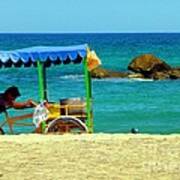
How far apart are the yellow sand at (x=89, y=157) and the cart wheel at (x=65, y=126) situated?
593 mm

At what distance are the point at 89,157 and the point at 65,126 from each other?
3.09 meters

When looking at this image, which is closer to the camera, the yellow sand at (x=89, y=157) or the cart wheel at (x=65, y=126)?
the yellow sand at (x=89, y=157)

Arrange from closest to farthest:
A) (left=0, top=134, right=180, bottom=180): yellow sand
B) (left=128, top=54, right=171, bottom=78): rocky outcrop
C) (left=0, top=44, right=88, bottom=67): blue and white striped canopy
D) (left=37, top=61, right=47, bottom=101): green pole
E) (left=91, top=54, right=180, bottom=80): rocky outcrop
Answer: (left=0, top=134, right=180, bottom=180): yellow sand
(left=0, top=44, right=88, bottom=67): blue and white striped canopy
(left=37, top=61, right=47, bottom=101): green pole
(left=91, top=54, right=180, bottom=80): rocky outcrop
(left=128, top=54, right=171, bottom=78): rocky outcrop

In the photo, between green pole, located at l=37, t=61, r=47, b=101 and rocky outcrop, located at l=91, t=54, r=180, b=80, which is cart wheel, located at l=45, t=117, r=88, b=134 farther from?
rocky outcrop, located at l=91, t=54, r=180, b=80

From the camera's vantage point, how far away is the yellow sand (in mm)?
9852

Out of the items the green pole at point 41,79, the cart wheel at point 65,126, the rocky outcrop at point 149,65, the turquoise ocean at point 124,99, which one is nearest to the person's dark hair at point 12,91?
the green pole at point 41,79

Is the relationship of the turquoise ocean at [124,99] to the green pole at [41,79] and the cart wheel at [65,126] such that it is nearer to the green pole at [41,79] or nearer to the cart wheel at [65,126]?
the green pole at [41,79]

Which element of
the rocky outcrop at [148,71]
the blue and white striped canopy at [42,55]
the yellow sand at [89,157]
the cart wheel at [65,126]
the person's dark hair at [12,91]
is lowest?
the rocky outcrop at [148,71]

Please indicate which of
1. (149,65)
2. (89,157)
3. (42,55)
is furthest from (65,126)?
(149,65)

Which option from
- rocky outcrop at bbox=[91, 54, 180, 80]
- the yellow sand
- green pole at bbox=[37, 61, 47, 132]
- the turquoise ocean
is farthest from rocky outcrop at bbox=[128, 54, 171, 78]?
the yellow sand

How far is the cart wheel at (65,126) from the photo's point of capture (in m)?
14.1

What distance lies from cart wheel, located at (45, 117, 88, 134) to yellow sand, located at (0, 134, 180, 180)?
0.59 m

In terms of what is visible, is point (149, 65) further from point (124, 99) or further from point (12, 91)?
point (12, 91)

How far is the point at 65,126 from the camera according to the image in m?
14.1
